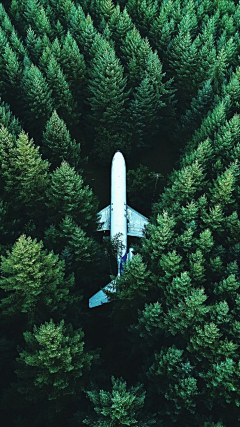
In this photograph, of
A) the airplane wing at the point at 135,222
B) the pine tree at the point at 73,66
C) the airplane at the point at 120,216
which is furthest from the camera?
the pine tree at the point at 73,66

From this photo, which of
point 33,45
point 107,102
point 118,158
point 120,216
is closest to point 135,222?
point 120,216

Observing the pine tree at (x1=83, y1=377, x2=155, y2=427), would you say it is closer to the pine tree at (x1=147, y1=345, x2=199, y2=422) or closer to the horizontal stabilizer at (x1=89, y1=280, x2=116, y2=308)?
the pine tree at (x1=147, y1=345, x2=199, y2=422)

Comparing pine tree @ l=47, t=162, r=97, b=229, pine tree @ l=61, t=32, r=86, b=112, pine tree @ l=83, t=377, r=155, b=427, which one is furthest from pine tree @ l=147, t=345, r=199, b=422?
pine tree @ l=61, t=32, r=86, b=112

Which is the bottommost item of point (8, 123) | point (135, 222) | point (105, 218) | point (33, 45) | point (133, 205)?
point (135, 222)

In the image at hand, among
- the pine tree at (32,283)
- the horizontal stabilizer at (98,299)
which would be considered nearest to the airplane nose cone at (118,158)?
the horizontal stabilizer at (98,299)

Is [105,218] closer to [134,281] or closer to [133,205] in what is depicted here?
[133,205]

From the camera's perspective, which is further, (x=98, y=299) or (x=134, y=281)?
(x=98, y=299)

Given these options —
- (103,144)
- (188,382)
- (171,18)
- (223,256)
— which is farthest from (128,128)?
(188,382)

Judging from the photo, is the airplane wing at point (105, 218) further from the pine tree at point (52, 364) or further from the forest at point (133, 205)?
the pine tree at point (52, 364)
